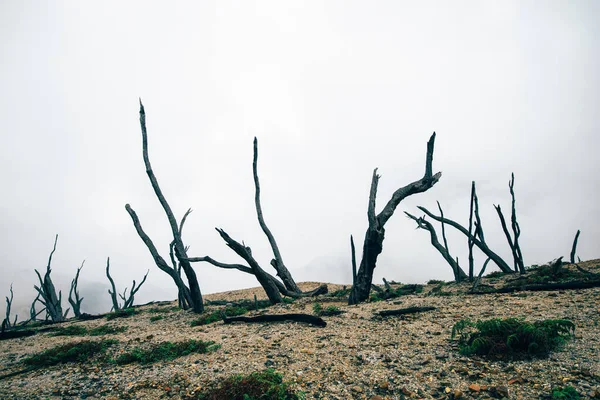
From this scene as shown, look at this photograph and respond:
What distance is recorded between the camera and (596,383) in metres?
3.55

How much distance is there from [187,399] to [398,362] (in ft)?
10.3

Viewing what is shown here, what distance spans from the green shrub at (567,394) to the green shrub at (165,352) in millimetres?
5360

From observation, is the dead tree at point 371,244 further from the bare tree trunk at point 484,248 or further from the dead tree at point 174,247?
the dead tree at point 174,247

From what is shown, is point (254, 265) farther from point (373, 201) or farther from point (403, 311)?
point (403, 311)

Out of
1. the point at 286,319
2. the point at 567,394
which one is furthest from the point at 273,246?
the point at 567,394

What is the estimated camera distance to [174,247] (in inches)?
538

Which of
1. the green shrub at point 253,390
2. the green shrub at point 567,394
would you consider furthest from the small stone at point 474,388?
the green shrub at point 253,390

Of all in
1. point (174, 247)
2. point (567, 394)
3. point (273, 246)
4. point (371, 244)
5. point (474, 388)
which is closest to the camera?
point (567, 394)

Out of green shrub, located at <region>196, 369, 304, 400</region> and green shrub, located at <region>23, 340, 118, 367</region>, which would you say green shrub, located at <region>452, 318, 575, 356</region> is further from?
green shrub, located at <region>23, 340, 118, 367</region>

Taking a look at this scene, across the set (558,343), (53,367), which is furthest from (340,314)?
(53,367)

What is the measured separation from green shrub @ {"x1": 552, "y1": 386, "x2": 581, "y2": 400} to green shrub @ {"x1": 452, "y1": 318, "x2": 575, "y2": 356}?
0.99 metres

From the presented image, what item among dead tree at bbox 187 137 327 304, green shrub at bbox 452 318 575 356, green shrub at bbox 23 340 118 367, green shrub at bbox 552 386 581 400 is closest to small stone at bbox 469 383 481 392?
green shrub at bbox 552 386 581 400

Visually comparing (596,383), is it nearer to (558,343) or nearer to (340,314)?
(558,343)

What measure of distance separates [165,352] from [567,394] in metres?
6.32
